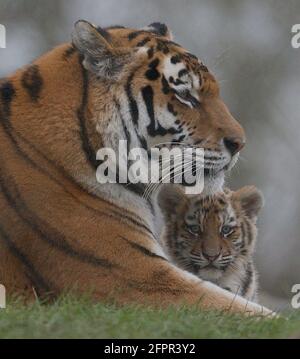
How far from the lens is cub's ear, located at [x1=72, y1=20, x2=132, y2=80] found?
7.05 m

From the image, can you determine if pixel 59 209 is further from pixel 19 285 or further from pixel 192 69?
pixel 192 69

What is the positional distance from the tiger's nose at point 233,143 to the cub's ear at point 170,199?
1111mm

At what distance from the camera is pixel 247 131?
1808 cm

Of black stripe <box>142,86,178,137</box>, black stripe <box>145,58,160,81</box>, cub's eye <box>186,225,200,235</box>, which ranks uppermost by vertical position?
black stripe <box>145,58,160,81</box>

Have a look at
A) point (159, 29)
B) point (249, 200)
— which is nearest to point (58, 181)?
point (159, 29)

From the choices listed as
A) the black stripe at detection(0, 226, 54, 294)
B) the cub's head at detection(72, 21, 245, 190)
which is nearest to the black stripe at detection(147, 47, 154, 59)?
the cub's head at detection(72, 21, 245, 190)

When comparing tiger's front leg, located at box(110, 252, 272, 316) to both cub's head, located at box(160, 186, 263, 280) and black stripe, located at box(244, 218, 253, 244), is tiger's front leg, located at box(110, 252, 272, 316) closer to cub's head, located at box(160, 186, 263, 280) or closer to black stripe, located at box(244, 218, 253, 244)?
cub's head, located at box(160, 186, 263, 280)

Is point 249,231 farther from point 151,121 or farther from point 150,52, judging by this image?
point 150,52

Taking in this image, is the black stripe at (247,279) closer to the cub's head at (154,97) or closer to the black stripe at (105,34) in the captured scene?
the cub's head at (154,97)

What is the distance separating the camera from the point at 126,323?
5656 mm

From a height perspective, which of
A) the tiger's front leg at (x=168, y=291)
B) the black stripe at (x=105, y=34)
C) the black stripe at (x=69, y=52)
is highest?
the black stripe at (x=105, y=34)

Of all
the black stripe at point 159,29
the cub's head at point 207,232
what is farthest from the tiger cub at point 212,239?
the black stripe at point 159,29

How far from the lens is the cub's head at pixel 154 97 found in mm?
7090

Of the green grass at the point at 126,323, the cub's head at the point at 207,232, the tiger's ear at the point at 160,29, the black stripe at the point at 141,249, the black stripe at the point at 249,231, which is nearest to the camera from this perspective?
the green grass at the point at 126,323
